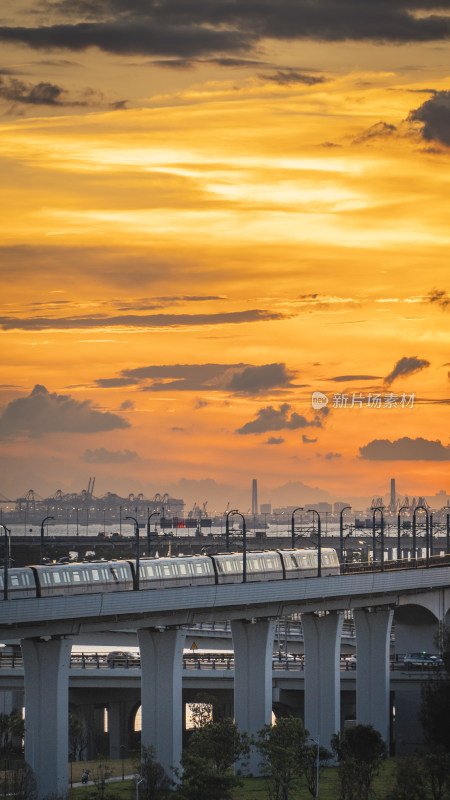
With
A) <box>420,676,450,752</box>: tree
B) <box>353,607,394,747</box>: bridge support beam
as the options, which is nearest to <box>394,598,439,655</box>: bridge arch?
<box>353,607,394,747</box>: bridge support beam

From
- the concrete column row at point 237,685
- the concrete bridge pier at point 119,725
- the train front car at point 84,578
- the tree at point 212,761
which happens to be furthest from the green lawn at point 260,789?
the concrete bridge pier at point 119,725

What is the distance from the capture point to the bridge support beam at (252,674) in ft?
291

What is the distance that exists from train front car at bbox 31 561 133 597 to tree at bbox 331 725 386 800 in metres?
17.4

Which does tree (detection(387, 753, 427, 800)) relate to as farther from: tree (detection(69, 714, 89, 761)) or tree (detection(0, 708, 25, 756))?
tree (detection(69, 714, 89, 761))

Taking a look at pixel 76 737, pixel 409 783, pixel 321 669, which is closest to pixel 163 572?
pixel 321 669

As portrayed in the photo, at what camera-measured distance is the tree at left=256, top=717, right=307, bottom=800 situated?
255 feet

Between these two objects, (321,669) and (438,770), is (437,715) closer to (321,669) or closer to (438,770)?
(321,669)

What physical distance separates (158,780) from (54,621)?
1266 cm

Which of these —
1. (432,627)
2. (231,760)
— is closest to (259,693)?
(231,760)

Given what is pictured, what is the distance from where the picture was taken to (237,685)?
8938cm

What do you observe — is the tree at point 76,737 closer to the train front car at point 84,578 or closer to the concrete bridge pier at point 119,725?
the concrete bridge pier at point 119,725

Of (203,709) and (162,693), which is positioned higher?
(162,693)

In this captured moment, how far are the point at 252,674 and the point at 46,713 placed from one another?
2072 centimetres

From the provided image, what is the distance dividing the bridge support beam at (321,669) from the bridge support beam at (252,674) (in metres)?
7.41
